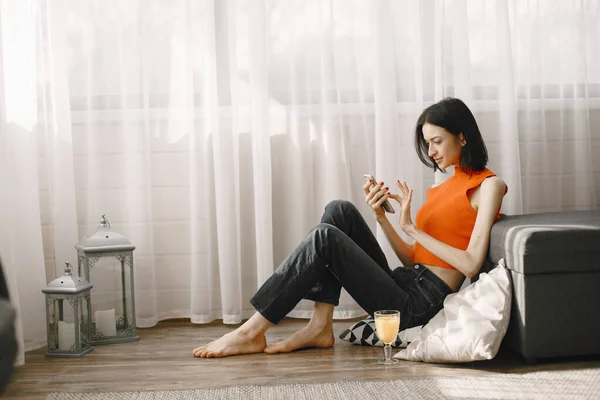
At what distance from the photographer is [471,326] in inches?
97.5

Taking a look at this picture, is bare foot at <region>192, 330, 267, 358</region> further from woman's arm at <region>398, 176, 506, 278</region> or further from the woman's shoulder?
the woman's shoulder

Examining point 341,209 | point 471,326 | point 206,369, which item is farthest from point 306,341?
point 471,326

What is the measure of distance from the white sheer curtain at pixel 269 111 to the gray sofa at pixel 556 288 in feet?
3.00

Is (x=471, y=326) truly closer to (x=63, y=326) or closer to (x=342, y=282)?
(x=342, y=282)

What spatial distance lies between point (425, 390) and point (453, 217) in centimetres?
73

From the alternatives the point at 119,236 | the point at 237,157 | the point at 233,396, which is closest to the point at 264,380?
the point at 233,396

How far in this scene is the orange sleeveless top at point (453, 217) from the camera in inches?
107

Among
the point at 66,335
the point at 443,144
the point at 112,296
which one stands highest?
the point at 443,144

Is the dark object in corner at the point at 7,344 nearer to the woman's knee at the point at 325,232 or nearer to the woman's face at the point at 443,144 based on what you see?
the woman's knee at the point at 325,232

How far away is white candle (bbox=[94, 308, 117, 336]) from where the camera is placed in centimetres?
305

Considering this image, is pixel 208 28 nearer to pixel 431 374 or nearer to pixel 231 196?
pixel 231 196

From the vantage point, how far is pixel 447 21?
3.33 meters

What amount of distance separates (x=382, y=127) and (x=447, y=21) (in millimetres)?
548

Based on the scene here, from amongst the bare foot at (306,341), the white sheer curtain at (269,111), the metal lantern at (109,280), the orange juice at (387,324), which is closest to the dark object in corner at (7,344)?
the orange juice at (387,324)
